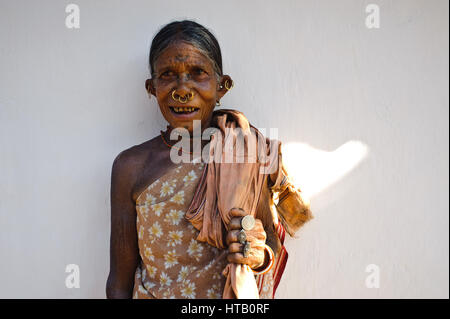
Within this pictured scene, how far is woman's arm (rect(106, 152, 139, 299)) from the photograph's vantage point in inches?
67.5

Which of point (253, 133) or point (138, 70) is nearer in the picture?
point (253, 133)

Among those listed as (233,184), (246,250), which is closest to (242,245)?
(246,250)


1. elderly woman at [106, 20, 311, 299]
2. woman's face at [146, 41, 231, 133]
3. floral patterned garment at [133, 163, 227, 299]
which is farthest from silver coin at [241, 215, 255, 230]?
woman's face at [146, 41, 231, 133]

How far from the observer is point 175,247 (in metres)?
1.60

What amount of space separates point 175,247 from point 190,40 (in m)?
0.74

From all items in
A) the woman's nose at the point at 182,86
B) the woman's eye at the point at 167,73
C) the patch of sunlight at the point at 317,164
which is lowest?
the patch of sunlight at the point at 317,164

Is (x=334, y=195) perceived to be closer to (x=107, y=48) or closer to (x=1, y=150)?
(x=107, y=48)

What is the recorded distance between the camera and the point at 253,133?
1653 mm

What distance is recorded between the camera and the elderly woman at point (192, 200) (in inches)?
60.0

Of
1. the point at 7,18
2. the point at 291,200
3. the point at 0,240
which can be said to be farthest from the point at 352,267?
the point at 7,18

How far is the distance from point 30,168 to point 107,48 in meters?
0.63

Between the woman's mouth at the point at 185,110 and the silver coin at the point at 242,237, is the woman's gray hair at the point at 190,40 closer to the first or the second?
the woman's mouth at the point at 185,110

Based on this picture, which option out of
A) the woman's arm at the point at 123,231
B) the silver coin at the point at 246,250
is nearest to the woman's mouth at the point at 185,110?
the woman's arm at the point at 123,231

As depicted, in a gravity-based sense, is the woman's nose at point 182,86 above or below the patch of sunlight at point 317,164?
above
